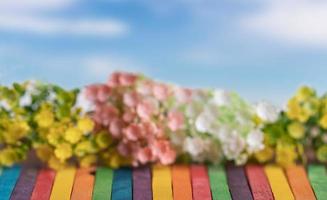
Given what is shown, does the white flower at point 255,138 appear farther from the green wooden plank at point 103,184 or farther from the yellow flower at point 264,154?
the green wooden plank at point 103,184

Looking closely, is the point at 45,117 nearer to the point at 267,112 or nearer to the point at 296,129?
the point at 267,112

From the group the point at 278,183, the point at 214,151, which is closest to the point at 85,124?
the point at 214,151

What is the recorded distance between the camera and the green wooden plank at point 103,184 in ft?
10.5

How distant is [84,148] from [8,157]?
0.30 meters

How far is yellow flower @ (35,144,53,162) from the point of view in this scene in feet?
11.8

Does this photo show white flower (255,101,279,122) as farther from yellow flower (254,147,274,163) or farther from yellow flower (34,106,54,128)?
yellow flower (34,106,54,128)

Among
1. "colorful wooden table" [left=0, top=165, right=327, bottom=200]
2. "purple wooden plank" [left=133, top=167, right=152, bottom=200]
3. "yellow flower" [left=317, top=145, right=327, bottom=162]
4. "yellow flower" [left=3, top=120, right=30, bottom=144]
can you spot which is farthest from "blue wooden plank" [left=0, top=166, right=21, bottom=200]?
"yellow flower" [left=317, top=145, right=327, bottom=162]

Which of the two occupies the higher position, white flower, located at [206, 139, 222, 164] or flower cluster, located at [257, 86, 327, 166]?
flower cluster, located at [257, 86, 327, 166]

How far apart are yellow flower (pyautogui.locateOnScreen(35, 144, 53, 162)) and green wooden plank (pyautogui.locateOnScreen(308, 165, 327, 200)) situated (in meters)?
1.02

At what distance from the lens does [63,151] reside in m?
3.56

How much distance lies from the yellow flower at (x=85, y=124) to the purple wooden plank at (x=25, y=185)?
246 millimetres

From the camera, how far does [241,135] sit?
3.62 meters

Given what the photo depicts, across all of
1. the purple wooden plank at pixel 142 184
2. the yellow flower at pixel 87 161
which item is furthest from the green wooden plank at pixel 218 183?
the yellow flower at pixel 87 161

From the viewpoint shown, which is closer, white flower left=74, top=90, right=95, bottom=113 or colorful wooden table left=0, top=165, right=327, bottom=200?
colorful wooden table left=0, top=165, right=327, bottom=200
